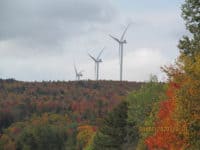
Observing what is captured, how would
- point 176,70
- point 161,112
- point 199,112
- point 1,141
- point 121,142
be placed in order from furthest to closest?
point 1,141
point 121,142
point 161,112
point 176,70
point 199,112

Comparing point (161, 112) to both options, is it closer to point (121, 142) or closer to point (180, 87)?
point (180, 87)

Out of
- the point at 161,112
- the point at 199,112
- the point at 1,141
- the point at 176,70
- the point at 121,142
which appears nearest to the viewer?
the point at 199,112

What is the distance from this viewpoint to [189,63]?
39.5 meters

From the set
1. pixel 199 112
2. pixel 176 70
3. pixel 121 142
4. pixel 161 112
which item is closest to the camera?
pixel 199 112

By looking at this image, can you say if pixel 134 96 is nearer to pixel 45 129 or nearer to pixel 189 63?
pixel 189 63

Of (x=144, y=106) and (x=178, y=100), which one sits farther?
(x=144, y=106)

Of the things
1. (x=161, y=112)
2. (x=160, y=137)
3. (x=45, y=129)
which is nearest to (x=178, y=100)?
(x=160, y=137)

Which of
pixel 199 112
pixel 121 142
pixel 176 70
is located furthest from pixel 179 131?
pixel 121 142

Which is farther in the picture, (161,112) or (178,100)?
(161,112)

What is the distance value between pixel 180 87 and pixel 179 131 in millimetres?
2742

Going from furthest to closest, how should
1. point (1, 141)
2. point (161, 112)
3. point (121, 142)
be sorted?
point (1, 141) → point (121, 142) → point (161, 112)

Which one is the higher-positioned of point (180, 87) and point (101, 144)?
point (180, 87)

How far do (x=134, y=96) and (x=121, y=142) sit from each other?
7.91m

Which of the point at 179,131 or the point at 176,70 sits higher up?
the point at 176,70
